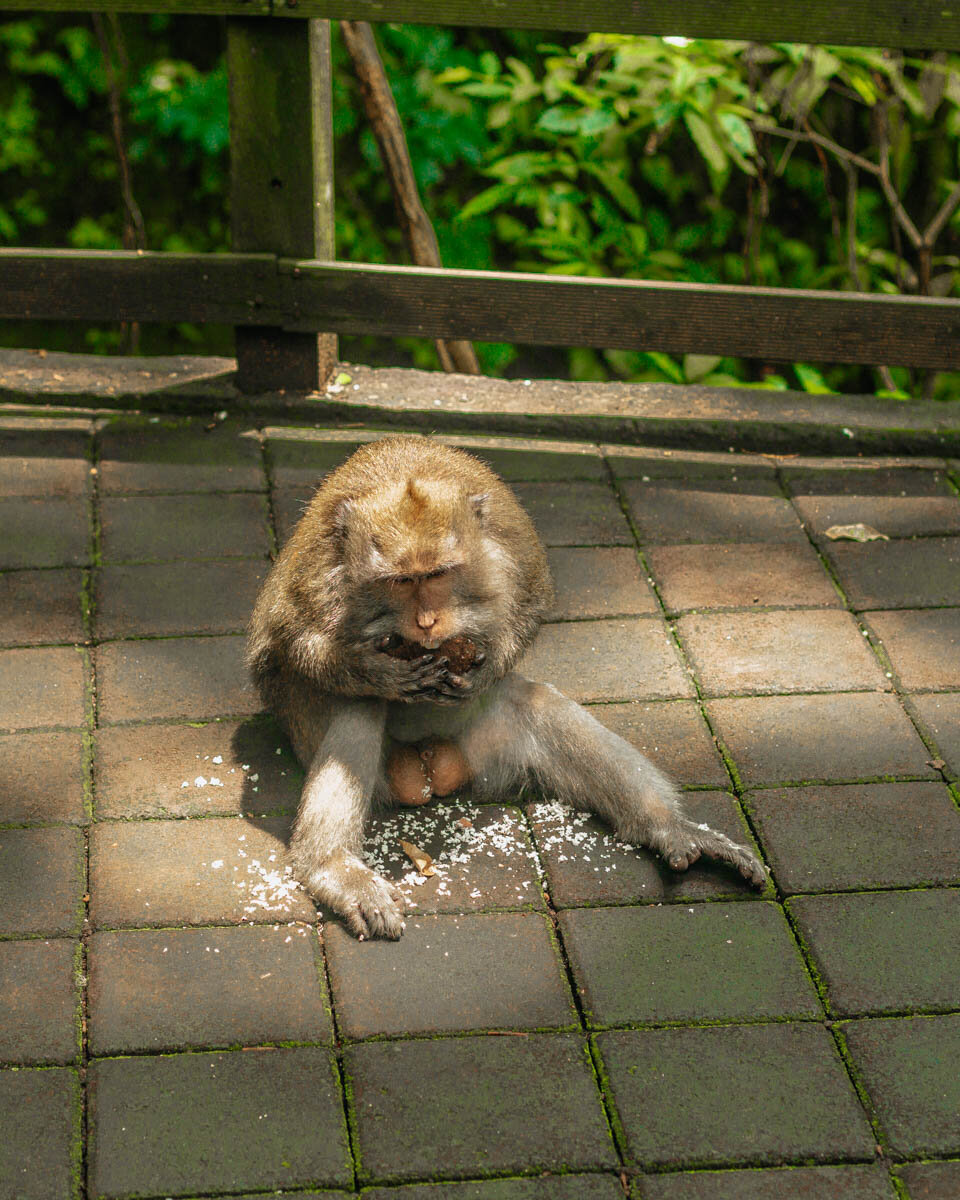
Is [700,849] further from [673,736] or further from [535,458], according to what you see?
[535,458]

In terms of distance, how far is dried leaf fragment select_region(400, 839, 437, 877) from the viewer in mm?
3660

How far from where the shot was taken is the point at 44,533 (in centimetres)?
513

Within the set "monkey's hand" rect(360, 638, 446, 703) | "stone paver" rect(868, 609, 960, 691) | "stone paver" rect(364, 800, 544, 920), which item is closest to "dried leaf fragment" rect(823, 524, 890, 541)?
"stone paver" rect(868, 609, 960, 691)

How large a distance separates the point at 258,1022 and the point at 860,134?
624 centimetres

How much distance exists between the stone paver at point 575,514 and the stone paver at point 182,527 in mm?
968

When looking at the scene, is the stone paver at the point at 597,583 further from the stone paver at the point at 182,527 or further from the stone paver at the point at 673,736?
the stone paver at the point at 182,527

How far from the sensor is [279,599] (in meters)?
3.82

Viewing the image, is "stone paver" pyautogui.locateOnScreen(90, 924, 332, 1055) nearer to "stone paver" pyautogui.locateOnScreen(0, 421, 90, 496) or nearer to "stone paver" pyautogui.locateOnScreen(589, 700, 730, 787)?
"stone paver" pyautogui.locateOnScreen(589, 700, 730, 787)

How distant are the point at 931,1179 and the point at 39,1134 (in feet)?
5.68

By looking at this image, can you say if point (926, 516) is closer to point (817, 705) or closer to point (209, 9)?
point (817, 705)

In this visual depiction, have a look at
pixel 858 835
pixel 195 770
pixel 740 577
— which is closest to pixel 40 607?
pixel 195 770

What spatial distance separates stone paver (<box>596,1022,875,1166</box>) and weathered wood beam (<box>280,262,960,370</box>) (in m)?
3.11

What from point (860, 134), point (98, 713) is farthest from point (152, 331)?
point (98, 713)

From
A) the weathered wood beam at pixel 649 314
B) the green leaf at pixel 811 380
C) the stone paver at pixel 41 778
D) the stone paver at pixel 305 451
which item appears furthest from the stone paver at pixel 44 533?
the green leaf at pixel 811 380
